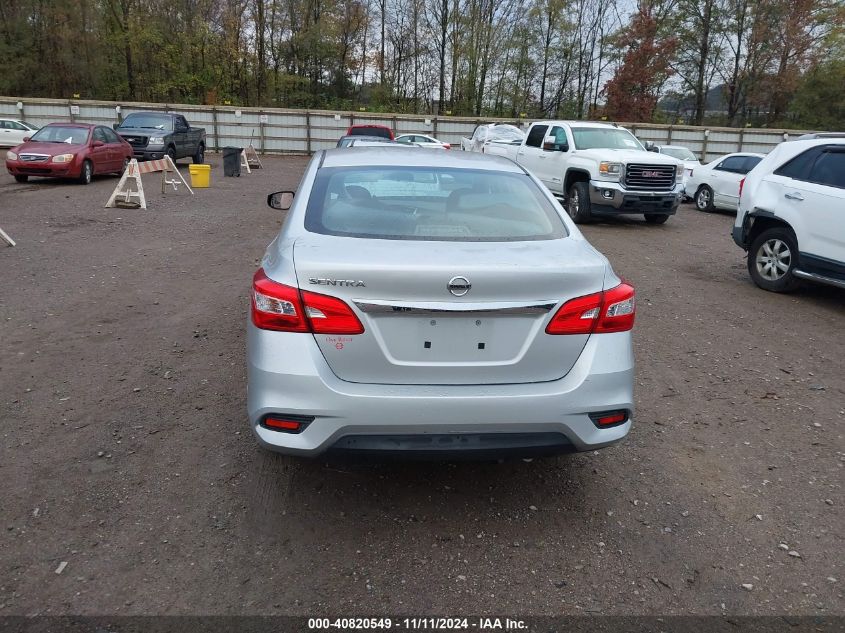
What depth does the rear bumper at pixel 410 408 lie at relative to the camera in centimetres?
287

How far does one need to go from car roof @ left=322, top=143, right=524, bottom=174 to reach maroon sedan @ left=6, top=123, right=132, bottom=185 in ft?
48.4

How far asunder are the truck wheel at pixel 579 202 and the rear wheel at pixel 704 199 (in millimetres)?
5536

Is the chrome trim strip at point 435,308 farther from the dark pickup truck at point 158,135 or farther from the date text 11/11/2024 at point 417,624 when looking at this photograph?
the dark pickup truck at point 158,135

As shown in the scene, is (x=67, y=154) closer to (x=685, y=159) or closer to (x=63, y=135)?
(x=63, y=135)

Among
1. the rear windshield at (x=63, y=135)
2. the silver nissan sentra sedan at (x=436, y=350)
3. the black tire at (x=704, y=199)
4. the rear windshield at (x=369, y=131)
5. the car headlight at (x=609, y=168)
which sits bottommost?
the black tire at (x=704, y=199)

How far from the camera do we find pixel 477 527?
3258mm

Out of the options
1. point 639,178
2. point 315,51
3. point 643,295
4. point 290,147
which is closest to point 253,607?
point 643,295

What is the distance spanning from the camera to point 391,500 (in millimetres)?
3471

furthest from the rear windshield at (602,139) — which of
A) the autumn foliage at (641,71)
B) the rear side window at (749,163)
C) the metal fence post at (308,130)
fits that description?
the autumn foliage at (641,71)

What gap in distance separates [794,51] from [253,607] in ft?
167

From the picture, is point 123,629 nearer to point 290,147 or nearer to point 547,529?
point 547,529

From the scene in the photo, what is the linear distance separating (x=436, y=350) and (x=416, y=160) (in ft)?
5.79

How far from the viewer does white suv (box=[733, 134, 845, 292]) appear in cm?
722

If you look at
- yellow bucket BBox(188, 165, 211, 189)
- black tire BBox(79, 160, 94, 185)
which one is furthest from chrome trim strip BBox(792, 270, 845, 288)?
black tire BBox(79, 160, 94, 185)
